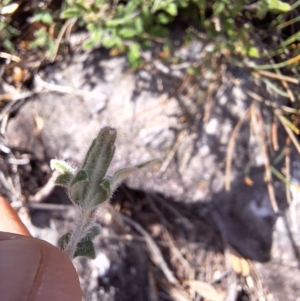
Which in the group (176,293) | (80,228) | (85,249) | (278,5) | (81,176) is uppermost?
(278,5)

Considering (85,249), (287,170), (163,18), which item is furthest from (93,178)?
(287,170)

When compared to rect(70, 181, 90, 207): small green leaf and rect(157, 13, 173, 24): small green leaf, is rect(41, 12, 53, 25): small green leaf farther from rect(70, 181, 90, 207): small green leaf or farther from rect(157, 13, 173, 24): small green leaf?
rect(70, 181, 90, 207): small green leaf

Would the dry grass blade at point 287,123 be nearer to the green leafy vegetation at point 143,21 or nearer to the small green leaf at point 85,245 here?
the green leafy vegetation at point 143,21

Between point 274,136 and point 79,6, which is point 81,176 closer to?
point 79,6

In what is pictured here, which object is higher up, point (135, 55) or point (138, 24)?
point (138, 24)

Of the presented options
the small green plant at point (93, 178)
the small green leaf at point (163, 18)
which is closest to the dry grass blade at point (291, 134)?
the small green leaf at point (163, 18)

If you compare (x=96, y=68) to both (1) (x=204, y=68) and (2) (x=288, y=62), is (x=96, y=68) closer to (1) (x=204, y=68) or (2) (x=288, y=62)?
(1) (x=204, y=68)

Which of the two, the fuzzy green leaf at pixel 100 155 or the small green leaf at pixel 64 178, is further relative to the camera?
the small green leaf at pixel 64 178

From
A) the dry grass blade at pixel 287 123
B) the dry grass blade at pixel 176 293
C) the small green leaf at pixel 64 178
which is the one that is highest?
the small green leaf at pixel 64 178
